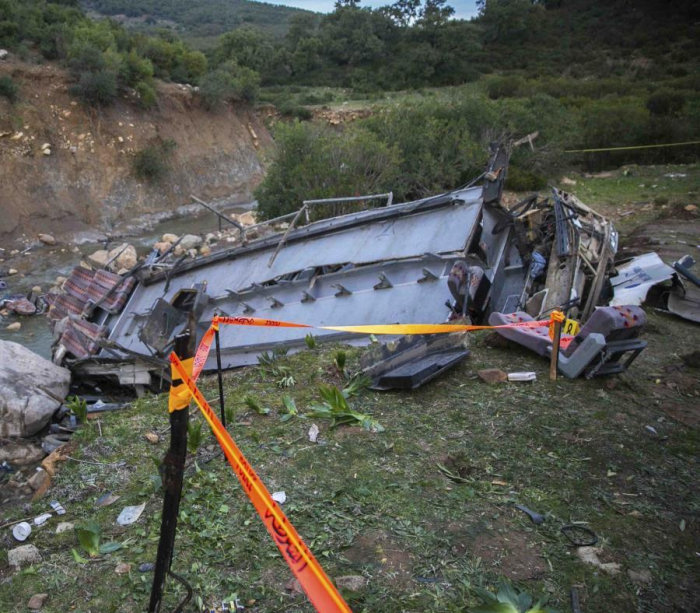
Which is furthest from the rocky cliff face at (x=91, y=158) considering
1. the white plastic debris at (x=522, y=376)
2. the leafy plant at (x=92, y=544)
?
the white plastic debris at (x=522, y=376)

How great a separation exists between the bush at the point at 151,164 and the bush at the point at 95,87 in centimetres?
260

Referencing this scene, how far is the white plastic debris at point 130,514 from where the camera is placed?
3.30m

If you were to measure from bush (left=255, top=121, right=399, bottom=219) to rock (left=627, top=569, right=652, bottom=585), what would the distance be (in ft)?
37.1

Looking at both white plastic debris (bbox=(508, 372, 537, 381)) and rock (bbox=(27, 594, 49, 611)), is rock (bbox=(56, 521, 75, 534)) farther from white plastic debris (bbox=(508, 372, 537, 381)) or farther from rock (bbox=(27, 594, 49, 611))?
white plastic debris (bbox=(508, 372, 537, 381))

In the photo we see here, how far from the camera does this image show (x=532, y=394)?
460 cm

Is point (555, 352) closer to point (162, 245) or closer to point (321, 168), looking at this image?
point (321, 168)

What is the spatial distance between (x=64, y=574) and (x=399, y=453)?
222 centimetres

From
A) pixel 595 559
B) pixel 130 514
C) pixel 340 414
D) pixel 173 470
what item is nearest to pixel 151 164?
pixel 340 414

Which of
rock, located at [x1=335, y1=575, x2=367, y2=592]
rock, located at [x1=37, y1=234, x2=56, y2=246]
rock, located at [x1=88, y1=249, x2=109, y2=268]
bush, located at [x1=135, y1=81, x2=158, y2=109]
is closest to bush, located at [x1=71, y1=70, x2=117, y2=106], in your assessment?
bush, located at [x1=135, y1=81, x2=158, y2=109]

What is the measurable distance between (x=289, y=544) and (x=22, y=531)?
2.53 meters

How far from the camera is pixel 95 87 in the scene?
20.9 m

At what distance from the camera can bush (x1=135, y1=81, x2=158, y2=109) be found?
22766 mm

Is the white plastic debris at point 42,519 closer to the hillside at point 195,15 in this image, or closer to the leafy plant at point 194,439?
the leafy plant at point 194,439

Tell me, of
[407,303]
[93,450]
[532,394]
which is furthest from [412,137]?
[93,450]
